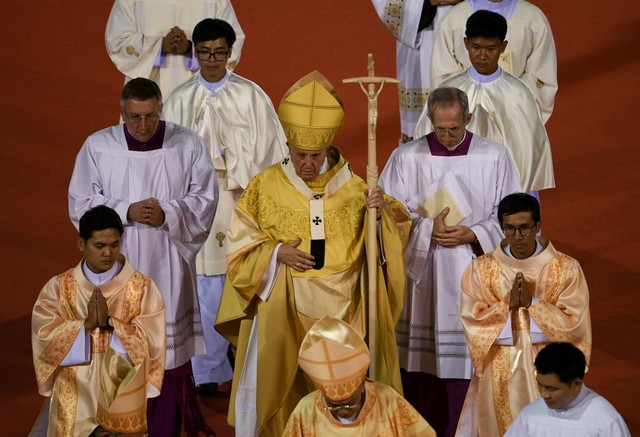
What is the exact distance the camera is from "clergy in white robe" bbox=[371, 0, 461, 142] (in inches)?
427

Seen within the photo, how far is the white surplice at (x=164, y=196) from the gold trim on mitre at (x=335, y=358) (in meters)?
1.74

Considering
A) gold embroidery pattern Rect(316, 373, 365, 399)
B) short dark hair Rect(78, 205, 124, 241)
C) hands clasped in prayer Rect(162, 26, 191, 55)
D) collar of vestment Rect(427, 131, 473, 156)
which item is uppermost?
hands clasped in prayer Rect(162, 26, 191, 55)

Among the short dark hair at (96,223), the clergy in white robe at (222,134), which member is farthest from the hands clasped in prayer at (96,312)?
the clergy in white robe at (222,134)

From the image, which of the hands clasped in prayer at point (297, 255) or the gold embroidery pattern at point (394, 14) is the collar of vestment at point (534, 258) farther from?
the gold embroidery pattern at point (394, 14)

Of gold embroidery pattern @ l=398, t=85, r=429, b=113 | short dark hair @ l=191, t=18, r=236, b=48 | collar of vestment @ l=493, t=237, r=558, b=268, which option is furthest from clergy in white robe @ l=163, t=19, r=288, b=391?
collar of vestment @ l=493, t=237, r=558, b=268

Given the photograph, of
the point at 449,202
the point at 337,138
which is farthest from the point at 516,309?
the point at 337,138

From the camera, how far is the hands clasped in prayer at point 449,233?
8.16 m

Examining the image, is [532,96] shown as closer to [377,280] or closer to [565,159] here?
[377,280]

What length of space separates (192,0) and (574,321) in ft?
14.6

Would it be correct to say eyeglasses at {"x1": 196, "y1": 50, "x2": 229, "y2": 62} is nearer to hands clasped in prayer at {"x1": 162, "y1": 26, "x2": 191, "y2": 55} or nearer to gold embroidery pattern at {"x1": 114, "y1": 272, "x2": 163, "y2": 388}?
hands clasped in prayer at {"x1": 162, "y1": 26, "x2": 191, "y2": 55}

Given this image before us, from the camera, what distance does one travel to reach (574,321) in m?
7.28

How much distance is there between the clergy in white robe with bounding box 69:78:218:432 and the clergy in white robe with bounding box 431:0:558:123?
6.71 feet

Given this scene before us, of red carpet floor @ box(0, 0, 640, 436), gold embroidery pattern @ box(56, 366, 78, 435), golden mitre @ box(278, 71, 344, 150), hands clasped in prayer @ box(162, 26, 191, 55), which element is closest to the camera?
gold embroidery pattern @ box(56, 366, 78, 435)

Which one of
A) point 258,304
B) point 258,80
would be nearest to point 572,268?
point 258,304
